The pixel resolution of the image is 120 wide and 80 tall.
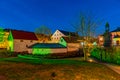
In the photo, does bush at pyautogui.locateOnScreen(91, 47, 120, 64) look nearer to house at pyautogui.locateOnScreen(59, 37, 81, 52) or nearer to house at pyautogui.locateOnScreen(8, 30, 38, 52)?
house at pyautogui.locateOnScreen(59, 37, 81, 52)

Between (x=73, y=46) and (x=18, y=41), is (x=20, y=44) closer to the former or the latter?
(x=18, y=41)

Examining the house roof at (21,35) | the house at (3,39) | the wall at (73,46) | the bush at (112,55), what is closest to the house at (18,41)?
the house roof at (21,35)

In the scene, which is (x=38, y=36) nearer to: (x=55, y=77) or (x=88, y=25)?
Answer: (x=88, y=25)

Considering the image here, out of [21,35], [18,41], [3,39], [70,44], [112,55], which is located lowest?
[112,55]

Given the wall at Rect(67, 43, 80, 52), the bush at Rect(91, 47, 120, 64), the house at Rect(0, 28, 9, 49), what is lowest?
the bush at Rect(91, 47, 120, 64)

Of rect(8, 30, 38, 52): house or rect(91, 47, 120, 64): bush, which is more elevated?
rect(8, 30, 38, 52): house

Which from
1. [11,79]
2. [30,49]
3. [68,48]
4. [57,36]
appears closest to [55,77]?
[11,79]

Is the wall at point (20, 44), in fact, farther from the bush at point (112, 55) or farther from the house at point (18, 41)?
the bush at point (112, 55)

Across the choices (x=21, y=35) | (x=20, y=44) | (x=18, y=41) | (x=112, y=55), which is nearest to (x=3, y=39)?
(x=18, y=41)

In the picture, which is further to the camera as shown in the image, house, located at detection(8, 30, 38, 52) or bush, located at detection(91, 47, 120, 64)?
house, located at detection(8, 30, 38, 52)

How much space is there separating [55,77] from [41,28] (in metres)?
59.1

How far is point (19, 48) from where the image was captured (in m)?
54.1

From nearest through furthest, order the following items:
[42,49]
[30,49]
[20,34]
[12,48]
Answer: [42,49] < [30,49] < [12,48] < [20,34]

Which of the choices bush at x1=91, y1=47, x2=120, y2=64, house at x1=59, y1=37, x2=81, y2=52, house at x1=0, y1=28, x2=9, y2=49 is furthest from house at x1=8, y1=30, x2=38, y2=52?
bush at x1=91, y1=47, x2=120, y2=64
